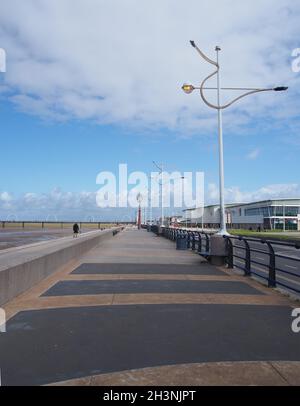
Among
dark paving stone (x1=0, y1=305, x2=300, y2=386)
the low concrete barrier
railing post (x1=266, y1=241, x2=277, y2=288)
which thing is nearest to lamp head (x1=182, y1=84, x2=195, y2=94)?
the low concrete barrier

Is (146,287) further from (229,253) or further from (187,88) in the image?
(187,88)

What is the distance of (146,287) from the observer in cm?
1135

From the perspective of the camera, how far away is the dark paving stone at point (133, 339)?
18.2 ft

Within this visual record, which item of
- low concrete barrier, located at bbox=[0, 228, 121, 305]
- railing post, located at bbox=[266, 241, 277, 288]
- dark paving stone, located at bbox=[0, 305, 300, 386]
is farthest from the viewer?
railing post, located at bbox=[266, 241, 277, 288]

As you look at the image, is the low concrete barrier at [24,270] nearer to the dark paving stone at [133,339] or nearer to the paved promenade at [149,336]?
the paved promenade at [149,336]

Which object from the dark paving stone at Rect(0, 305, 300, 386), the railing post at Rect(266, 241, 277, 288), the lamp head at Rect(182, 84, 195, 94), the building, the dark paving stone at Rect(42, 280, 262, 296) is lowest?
the dark paving stone at Rect(0, 305, 300, 386)

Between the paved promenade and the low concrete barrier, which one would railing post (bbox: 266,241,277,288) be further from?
the low concrete barrier

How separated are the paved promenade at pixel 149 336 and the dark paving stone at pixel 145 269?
2.46 metres

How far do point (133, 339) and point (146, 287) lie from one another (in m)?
4.70

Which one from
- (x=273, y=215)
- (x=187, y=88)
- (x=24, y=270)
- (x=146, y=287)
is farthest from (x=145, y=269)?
(x=273, y=215)

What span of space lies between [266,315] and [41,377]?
15.0 ft

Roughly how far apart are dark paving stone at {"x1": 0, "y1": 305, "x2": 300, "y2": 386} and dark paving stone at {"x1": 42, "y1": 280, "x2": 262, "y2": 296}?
6.13ft

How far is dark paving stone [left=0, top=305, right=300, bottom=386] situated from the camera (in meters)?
5.54
